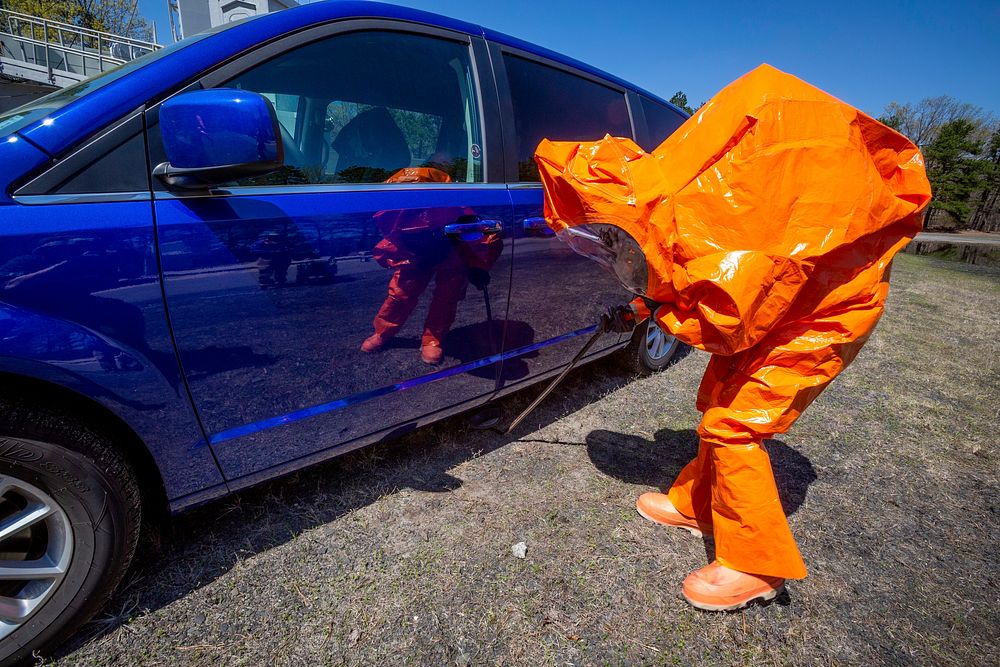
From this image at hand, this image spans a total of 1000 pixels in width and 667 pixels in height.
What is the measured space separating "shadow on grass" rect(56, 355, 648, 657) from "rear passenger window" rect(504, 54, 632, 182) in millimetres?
1424

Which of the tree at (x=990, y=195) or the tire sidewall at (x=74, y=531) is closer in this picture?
the tire sidewall at (x=74, y=531)

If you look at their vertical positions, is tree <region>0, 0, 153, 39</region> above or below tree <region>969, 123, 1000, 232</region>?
above

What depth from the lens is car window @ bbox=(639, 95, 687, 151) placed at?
310 cm

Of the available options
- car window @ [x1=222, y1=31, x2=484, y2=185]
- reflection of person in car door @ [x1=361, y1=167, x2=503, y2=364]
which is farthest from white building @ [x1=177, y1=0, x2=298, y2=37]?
reflection of person in car door @ [x1=361, y1=167, x2=503, y2=364]

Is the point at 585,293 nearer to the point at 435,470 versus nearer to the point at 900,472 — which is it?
the point at 435,470

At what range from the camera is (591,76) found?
2678mm

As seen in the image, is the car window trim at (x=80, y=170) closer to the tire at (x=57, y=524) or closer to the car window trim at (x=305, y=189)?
the car window trim at (x=305, y=189)

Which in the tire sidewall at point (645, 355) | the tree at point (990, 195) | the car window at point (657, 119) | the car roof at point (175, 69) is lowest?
the tire sidewall at point (645, 355)

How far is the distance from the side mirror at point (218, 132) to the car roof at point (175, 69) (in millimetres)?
191

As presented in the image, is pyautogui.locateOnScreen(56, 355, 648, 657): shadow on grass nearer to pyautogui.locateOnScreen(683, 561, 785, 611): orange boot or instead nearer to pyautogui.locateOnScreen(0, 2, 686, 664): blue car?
pyautogui.locateOnScreen(0, 2, 686, 664): blue car

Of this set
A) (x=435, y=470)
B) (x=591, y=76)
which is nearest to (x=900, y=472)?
(x=435, y=470)

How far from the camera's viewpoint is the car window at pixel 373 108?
1.57 m

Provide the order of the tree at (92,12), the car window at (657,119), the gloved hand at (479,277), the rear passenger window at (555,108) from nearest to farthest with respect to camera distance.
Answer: the gloved hand at (479,277) < the rear passenger window at (555,108) < the car window at (657,119) < the tree at (92,12)

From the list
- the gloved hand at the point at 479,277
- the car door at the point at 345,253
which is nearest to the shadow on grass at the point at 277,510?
the car door at the point at 345,253
